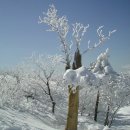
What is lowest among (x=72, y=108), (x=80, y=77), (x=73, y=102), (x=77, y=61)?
(x=72, y=108)

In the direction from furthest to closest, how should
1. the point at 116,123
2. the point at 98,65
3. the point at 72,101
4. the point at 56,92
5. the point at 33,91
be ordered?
the point at 56,92 → the point at 33,91 → the point at 116,123 → the point at 98,65 → the point at 72,101

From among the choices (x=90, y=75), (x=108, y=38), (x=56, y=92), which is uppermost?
(x=108, y=38)

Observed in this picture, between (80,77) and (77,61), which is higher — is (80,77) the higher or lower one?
the lower one

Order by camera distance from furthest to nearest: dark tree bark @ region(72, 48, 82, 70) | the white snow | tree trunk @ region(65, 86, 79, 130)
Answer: tree trunk @ region(65, 86, 79, 130), dark tree bark @ region(72, 48, 82, 70), the white snow

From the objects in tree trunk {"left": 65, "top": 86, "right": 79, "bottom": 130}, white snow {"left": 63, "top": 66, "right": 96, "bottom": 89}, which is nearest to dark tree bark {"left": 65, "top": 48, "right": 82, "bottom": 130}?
tree trunk {"left": 65, "top": 86, "right": 79, "bottom": 130}

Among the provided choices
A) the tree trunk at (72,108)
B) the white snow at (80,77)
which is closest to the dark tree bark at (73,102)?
the tree trunk at (72,108)

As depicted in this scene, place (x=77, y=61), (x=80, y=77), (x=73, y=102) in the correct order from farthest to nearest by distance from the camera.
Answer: (x=73, y=102) → (x=77, y=61) → (x=80, y=77)

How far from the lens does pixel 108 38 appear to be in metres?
15.0

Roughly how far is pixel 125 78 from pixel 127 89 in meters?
1.68

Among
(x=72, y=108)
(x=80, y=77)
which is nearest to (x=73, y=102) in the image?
(x=72, y=108)

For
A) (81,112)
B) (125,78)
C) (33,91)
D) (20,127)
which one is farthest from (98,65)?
(20,127)

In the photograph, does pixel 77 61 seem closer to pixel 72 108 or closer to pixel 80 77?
pixel 80 77

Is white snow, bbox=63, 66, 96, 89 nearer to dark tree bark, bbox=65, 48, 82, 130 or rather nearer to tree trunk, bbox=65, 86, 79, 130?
dark tree bark, bbox=65, 48, 82, 130

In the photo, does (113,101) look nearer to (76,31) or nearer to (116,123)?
(116,123)
